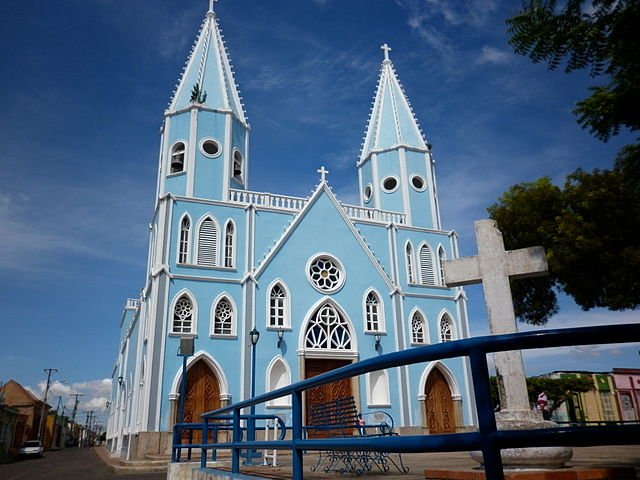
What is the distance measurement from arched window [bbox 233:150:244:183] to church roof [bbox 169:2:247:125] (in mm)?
1777

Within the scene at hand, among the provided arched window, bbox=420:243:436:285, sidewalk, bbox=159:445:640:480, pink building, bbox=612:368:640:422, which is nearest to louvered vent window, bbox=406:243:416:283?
arched window, bbox=420:243:436:285

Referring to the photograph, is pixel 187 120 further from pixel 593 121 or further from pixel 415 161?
pixel 593 121

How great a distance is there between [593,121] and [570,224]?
13308 mm

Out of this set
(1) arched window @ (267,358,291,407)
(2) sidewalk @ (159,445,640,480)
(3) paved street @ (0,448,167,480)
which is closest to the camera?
(2) sidewalk @ (159,445,640,480)

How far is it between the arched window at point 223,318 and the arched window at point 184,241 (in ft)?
7.30

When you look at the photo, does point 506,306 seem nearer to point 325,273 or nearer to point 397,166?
point 325,273

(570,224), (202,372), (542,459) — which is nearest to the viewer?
(542,459)

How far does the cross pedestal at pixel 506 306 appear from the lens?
545cm

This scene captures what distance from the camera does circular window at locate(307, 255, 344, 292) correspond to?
22453mm

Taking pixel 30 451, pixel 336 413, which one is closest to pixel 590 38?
pixel 336 413

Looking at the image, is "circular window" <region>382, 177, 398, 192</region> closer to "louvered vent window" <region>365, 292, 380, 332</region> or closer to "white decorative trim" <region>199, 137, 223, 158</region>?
"louvered vent window" <region>365, 292, 380, 332</region>

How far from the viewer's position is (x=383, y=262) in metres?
24.5

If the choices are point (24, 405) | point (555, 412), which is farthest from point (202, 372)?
point (24, 405)

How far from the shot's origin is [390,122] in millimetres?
28562
